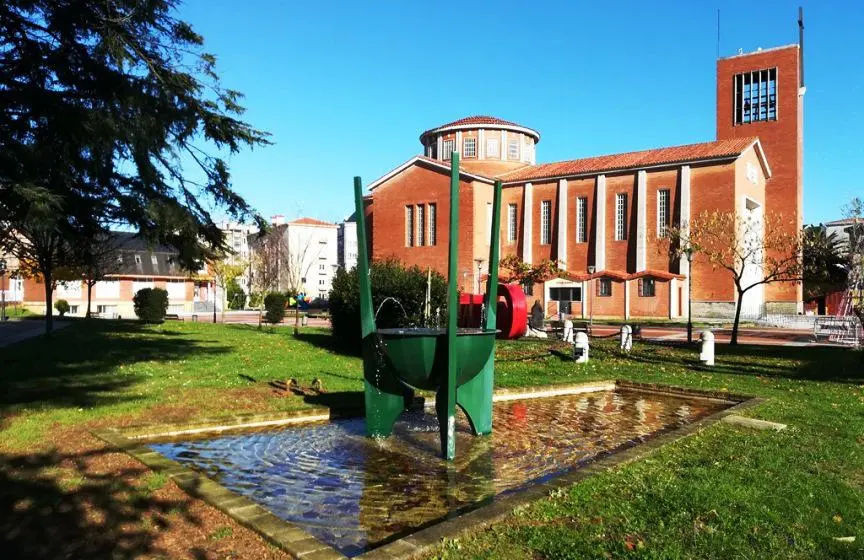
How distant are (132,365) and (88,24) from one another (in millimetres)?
6625

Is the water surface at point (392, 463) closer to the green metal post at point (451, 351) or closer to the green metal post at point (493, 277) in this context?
the green metal post at point (451, 351)

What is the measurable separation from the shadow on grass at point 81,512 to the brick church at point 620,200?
38.3m

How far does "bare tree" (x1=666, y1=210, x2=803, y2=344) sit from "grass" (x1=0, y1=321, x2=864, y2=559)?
10.4 m

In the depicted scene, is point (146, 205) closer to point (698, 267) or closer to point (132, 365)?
point (132, 365)

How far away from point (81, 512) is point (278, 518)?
137 centimetres

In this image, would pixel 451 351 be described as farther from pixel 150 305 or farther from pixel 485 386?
pixel 150 305

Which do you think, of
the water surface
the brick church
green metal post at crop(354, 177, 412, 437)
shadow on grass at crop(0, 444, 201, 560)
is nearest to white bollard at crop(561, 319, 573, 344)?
the water surface

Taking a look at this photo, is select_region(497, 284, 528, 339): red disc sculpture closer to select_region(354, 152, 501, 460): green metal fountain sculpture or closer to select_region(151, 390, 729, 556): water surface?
select_region(151, 390, 729, 556): water surface

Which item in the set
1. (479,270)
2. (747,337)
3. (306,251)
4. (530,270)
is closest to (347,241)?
(306,251)

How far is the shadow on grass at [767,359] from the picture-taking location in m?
14.7

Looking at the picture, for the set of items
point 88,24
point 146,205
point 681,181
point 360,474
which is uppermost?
point 681,181

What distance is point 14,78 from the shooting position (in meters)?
10.8

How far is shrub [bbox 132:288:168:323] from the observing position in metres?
33.1

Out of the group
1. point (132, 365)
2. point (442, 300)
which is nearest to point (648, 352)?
point (442, 300)
